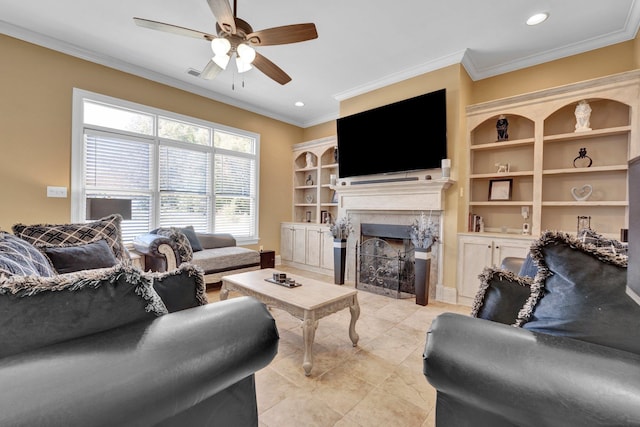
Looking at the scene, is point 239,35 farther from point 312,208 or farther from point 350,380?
point 312,208

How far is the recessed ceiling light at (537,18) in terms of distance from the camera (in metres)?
2.56

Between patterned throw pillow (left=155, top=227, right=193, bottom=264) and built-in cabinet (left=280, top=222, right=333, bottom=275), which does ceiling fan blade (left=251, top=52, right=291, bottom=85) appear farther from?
built-in cabinet (left=280, top=222, right=333, bottom=275)

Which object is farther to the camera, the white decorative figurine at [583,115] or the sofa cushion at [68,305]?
the white decorative figurine at [583,115]

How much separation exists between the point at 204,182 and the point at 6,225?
2.21 meters

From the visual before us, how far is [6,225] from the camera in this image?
2.86m

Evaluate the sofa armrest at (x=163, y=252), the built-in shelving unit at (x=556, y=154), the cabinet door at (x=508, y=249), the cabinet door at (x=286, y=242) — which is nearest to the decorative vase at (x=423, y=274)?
the cabinet door at (x=508, y=249)

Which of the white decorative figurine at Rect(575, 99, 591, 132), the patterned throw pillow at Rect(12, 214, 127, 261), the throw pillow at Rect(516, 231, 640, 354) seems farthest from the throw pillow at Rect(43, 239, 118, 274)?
the white decorative figurine at Rect(575, 99, 591, 132)

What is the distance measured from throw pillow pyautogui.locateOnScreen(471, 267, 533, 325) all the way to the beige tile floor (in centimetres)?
84

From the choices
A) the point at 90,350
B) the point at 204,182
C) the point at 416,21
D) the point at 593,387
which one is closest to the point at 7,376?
the point at 90,350

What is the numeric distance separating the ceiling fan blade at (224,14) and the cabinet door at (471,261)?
3204 millimetres

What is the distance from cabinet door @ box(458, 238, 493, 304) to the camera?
10.2ft

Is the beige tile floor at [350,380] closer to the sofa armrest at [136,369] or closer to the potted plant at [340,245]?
the sofa armrest at [136,369]

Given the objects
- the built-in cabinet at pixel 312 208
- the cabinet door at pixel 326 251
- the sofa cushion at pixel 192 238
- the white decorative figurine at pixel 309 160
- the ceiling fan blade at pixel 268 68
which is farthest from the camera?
the white decorative figurine at pixel 309 160

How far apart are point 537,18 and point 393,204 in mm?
2350
